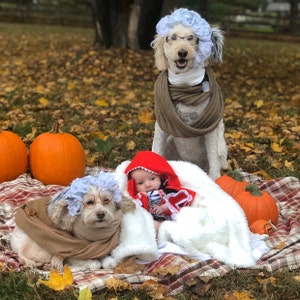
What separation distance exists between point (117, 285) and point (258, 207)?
5.17 ft

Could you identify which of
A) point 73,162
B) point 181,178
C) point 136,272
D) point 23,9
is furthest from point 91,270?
point 23,9

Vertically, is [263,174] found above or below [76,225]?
below

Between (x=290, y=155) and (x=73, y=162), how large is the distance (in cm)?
266

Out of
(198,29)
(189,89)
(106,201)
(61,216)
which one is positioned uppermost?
(198,29)

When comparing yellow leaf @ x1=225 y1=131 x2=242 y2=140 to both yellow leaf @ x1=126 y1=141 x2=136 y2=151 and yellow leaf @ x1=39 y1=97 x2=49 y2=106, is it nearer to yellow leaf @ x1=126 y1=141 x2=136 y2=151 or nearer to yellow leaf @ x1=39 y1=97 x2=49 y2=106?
yellow leaf @ x1=126 y1=141 x2=136 y2=151

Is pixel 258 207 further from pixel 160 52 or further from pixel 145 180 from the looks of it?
pixel 160 52

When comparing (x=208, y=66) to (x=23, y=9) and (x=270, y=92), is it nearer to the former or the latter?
(x=270, y=92)

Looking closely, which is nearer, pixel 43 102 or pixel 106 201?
pixel 106 201

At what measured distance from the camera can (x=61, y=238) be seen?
3553mm

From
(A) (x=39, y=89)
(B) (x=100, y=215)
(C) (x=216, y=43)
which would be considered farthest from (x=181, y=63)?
(A) (x=39, y=89)

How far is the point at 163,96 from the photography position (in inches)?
193

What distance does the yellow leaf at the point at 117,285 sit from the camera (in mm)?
3375

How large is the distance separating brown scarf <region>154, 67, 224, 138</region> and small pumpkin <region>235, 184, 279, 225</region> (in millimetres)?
717

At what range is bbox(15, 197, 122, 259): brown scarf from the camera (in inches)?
141
